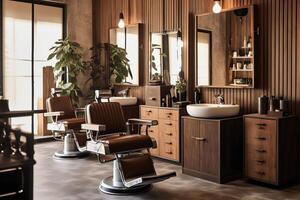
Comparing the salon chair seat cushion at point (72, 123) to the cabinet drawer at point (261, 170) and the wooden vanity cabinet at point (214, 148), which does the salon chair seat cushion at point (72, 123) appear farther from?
the cabinet drawer at point (261, 170)

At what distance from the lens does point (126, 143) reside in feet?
13.3

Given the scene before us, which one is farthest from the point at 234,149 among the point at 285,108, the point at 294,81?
the point at 294,81

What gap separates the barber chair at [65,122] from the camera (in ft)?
18.4

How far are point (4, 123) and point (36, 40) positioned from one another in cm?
455

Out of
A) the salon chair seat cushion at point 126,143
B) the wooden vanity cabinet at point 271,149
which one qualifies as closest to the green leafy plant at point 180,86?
the wooden vanity cabinet at point 271,149

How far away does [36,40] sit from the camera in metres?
6.98

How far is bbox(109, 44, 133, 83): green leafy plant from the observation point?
6707mm

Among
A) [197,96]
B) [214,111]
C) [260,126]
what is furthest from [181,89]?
[260,126]

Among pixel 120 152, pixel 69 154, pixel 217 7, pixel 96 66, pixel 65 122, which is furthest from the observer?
pixel 96 66

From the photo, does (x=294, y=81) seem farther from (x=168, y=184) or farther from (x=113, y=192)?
(x=113, y=192)

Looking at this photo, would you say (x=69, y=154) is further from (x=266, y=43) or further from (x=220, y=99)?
(x=266, y=43)

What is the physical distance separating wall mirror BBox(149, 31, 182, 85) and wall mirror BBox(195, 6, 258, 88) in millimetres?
374

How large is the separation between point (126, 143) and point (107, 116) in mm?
614

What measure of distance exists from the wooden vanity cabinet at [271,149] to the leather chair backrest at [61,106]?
2946 millimetres
